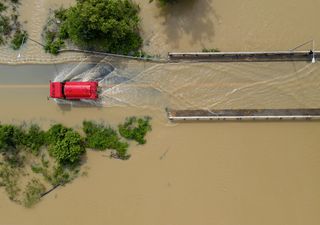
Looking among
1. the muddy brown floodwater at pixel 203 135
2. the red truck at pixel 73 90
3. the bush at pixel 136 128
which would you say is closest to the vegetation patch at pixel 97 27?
the muddy brown floodwater at pixel 203 135

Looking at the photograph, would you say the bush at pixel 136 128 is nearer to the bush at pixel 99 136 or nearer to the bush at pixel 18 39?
the bush at pixel 99 136

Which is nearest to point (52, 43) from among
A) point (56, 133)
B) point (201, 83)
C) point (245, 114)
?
point (56, 133)

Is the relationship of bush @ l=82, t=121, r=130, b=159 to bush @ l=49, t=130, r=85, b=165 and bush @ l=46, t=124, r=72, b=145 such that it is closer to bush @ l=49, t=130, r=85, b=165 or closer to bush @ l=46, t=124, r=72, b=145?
bush @ l=49, t=130, r=85, b=165

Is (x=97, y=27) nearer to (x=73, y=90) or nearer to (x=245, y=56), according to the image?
(x=73, y=90)

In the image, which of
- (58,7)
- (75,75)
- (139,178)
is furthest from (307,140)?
(58,7)

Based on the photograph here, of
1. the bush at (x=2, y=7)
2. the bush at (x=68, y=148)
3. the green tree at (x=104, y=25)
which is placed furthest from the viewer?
the bush at (x=2, y=7)

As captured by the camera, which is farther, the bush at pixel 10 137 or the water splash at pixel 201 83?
the bush at pixel 10 137

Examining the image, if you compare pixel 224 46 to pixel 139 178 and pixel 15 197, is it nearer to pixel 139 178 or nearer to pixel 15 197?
pixel 139 178
